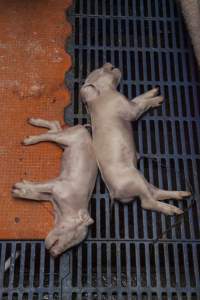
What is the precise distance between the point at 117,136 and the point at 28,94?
43 centimetres

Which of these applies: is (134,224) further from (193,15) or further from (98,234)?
(193,15)

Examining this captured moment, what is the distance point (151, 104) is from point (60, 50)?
1.50 feet

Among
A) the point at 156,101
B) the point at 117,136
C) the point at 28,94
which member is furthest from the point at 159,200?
the point at 28,94

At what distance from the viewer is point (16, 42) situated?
199cm

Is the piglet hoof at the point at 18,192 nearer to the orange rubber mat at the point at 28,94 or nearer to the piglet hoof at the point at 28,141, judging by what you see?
the orange rubber mat at the point at 28,94

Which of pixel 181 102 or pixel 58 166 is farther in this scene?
pixel 181 102

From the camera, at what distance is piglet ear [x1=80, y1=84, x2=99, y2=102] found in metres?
1.82

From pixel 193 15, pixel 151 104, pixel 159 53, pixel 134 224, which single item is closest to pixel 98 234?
pixel 134 224

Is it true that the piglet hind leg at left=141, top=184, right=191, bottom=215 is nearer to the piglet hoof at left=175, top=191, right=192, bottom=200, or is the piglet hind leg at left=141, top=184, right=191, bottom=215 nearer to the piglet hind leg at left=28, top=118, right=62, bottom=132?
the piglet hoof at left=175, top=191, right=192, bottom=200

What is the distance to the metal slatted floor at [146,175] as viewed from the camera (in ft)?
5.19

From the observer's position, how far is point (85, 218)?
1.59 metres

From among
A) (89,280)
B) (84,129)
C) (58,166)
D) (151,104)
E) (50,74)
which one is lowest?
(89,280)

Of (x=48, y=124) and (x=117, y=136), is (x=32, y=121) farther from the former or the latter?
(x=117, y=136)

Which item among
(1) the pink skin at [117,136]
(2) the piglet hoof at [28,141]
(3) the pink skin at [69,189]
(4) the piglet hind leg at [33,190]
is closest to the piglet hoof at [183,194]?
Answer: (1) the pink skin at [117,136]
